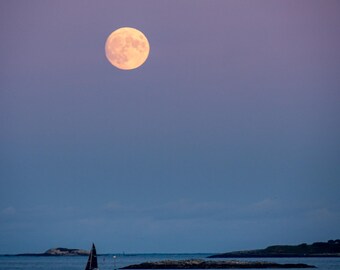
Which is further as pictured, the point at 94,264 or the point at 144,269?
the point at 144,269

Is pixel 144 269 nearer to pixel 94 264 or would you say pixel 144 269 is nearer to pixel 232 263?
pixel 232 263

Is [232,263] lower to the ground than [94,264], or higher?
higher

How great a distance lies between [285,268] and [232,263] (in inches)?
643

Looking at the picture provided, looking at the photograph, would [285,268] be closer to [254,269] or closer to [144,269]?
[254,269]

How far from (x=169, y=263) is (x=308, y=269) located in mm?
40633

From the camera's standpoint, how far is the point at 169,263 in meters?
199

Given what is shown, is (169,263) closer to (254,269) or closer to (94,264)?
(254,269)

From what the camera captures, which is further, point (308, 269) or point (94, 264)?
point (308, 269)

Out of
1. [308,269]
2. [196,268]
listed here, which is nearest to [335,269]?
[308,269]

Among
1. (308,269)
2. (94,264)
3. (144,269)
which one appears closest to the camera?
(94,264)

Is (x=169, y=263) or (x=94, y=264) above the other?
(x=169, y=263)

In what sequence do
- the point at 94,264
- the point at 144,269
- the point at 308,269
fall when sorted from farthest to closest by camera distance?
the point at 144,269, the point at 308,269, the point at 94,264

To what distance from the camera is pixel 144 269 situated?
648 feet

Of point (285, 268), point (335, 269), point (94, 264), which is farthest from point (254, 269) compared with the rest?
point (94, 264)
